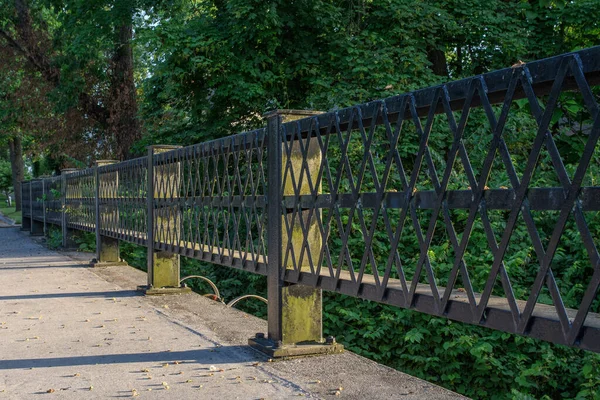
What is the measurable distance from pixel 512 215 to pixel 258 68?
1394cm

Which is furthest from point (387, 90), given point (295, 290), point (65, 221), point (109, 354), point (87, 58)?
point (87, 58)

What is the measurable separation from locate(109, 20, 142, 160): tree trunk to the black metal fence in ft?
43.2

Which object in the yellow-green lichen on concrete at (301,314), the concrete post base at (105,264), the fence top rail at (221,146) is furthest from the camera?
the concrete post base at (105,264)

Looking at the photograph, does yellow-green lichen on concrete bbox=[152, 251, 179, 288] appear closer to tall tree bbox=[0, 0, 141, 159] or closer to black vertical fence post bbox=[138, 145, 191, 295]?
black vertical fence post bbox=[138, 145, 191, 295]

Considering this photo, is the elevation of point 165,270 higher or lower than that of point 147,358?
higher

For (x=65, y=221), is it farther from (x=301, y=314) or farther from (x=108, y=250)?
(x=301, y=314)

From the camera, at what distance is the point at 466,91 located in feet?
12.8

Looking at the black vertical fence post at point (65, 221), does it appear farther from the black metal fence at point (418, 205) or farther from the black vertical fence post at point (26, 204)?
the black vertical fence post at point (26, 204)

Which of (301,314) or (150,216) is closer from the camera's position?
(301,314)

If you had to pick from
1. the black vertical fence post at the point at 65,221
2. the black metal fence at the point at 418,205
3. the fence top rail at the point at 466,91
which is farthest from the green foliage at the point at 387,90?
the fence top rail at the point at 466,91

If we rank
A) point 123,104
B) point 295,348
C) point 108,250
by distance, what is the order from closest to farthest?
point 295,348
point 108,250
point 123,104

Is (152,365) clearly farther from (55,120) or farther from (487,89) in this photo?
(55,120)

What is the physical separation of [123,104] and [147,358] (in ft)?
71.4

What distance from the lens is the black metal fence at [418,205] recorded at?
129 inches
